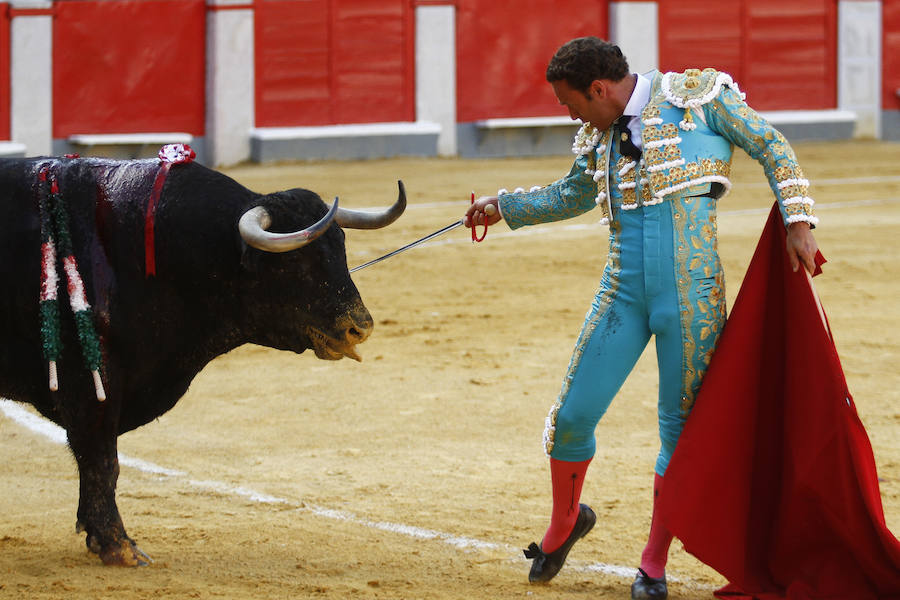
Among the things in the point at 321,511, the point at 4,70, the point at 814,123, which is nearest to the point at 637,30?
the point at 814,123

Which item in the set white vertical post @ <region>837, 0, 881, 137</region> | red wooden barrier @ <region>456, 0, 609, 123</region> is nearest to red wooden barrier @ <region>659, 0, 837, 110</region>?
white vertical post @ <region>837, 0, 881, 137</region>

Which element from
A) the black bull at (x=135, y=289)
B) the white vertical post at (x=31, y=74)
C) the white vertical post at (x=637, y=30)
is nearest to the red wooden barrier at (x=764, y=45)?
the white vertical post at (x=637, y=30)

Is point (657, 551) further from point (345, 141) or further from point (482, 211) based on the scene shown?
point (345, 141)

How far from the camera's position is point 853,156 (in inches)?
623

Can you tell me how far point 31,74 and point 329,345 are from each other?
10222 mm

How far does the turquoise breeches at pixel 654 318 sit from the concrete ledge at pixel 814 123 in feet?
46.1

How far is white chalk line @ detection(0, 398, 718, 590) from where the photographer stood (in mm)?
3873

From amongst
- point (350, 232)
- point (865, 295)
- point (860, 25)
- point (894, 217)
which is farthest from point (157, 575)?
point (860, 25)

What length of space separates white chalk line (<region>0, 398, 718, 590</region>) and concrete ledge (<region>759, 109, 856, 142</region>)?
13.1 meters

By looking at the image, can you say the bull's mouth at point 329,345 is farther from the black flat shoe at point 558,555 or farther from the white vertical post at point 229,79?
the white vertical post at point 229,79

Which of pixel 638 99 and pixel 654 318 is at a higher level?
pixel 638 99

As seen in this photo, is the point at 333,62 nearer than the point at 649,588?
No

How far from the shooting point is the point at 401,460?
5113 mm

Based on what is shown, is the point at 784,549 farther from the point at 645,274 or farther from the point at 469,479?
the point at 469,479
